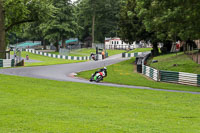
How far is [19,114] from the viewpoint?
33.4ft

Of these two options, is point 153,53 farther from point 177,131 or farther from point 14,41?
point 14,41

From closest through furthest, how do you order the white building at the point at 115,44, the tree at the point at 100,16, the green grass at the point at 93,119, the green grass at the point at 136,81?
the green grass at the point at 93,119 → the green grass at the point at 136,81 → the white building at the point at 115,44 → the tree at the point at 100,16

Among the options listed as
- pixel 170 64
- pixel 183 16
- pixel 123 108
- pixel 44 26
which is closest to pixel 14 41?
pixel 44 26

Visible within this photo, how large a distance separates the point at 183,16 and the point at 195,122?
19139mm

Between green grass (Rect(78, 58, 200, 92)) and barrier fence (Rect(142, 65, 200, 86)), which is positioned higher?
barrier fence (Rect(142, 65, 200, 86))

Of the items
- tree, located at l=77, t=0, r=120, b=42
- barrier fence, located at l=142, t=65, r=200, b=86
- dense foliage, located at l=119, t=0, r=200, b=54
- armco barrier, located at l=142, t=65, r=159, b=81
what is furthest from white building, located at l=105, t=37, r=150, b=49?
barrier fence, located at l=142, t=65, r=200, b=86

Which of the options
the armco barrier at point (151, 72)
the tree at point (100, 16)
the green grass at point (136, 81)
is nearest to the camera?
the green grass at point (136, 81)

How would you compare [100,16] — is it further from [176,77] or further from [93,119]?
[93,119]

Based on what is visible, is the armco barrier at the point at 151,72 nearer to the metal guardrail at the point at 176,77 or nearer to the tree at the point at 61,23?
the metal guardrail at the point at 176,77

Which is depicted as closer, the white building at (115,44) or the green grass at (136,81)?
the green grass at (136,81)

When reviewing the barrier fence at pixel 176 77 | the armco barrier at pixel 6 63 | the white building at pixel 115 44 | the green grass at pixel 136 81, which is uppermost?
the white building at pixel 115 44

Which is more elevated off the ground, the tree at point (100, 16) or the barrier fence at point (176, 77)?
the tree at point (100, 16)

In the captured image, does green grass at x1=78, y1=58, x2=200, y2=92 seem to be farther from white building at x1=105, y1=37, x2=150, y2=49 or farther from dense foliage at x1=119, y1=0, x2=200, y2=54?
white building at x1=105, y1=37, x2=150, y2=49

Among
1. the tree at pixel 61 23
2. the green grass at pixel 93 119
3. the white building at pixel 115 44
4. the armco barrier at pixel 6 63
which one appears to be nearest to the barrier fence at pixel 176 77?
the green grass at pixel 93 119
